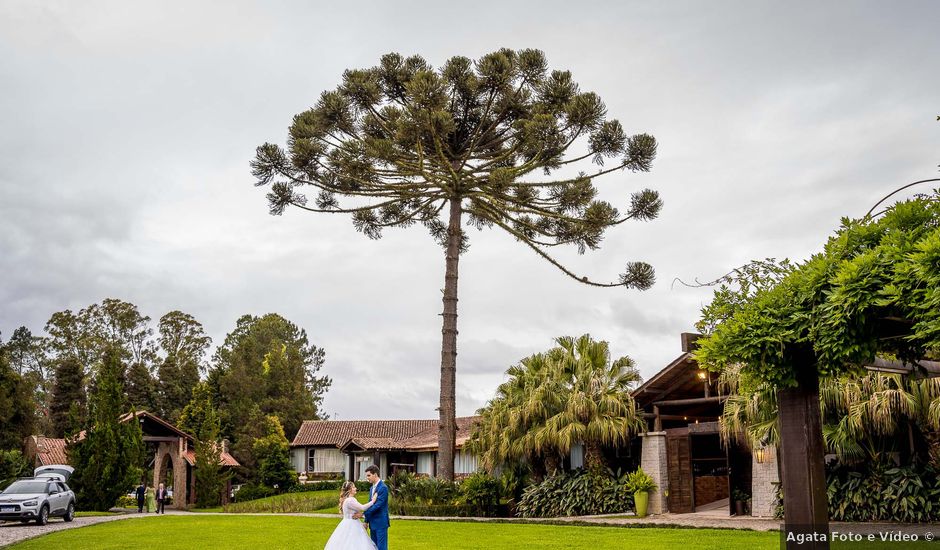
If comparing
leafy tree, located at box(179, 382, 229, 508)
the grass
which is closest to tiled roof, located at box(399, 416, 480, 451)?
the grass

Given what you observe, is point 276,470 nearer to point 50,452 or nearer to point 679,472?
point 50,452

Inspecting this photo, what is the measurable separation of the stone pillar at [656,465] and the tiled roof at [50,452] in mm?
30394

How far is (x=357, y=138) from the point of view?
2341 cm

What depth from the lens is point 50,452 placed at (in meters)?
40.5

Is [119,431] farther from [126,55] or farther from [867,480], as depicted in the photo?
[867,480]

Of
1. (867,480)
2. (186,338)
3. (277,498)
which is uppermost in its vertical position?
(186,338)

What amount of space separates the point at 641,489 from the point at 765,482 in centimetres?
333

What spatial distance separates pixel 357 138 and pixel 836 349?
19.0m

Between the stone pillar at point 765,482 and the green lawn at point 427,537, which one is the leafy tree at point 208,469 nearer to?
the green lawn at point 427,537

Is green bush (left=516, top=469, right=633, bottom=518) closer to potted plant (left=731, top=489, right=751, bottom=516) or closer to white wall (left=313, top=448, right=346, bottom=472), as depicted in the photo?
potted plant (left=731, top=489, right=751, bottom=516)

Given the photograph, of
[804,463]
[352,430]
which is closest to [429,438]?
[352,430]

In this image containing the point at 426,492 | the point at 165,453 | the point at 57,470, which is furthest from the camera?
the point at 165,453

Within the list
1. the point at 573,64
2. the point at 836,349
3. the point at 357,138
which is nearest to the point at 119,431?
the point at 357,138

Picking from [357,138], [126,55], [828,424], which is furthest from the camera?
[357,138]
